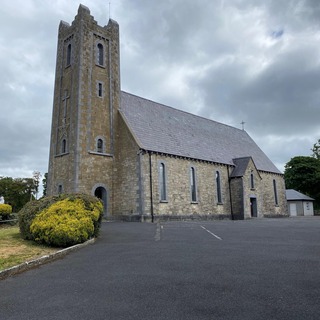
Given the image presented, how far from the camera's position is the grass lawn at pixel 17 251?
27.1 ft

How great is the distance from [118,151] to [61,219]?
14.7m

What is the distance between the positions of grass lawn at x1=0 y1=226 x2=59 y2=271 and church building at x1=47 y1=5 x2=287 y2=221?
11233mm

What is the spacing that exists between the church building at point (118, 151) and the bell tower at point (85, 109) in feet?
0.26

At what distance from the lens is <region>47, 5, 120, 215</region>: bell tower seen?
23.6 metres

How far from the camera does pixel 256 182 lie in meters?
32.9

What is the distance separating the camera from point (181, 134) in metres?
30.4

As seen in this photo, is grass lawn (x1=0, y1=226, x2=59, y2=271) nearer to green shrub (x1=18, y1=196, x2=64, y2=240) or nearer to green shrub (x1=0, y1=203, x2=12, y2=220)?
green shrub (x1=18, y1=196, x2=64, y2=240)

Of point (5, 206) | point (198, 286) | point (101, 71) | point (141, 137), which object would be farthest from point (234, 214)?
point (198, 286)

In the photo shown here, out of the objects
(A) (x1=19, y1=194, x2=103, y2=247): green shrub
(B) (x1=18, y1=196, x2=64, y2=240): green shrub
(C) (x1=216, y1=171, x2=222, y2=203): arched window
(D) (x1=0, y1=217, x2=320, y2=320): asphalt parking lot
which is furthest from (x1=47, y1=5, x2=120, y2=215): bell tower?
(D) (x1=0, y1=217, x2=320, y2=320): asphalt parking lot

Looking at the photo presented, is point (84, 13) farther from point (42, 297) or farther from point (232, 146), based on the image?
point (42, 297)

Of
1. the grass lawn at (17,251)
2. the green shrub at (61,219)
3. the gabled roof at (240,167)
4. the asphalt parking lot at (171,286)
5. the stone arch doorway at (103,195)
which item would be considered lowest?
the asphalt parking lot at (171,286)

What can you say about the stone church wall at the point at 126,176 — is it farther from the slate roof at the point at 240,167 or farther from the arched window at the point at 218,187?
the slate roof at the point at 240,167

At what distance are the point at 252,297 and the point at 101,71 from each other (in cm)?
2453

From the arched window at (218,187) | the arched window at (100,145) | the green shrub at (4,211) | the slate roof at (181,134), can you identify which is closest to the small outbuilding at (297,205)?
the slate roof at (181,134)
